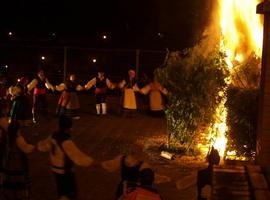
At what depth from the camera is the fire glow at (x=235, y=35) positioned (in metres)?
11.8

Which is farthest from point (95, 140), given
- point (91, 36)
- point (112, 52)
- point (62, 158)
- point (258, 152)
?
point (91, 36)

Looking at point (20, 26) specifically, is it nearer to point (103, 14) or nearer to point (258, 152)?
point (103, 14)

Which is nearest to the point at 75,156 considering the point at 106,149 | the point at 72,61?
the point at 106,149

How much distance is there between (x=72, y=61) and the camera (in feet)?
81.4

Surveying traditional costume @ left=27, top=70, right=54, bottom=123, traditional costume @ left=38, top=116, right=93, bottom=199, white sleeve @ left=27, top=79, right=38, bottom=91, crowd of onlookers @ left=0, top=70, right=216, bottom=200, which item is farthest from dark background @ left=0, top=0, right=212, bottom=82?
traditional costume @ left=38, top=116, right=93, bottom=199

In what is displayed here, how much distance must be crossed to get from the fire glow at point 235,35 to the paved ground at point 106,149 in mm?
917

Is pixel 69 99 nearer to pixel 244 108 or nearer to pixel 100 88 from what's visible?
pixel 100 88

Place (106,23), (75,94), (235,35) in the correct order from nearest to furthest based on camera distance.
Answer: (235,35) → (75,94) → (106,23)

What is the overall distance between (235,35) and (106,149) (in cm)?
426

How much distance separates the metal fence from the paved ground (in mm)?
3555

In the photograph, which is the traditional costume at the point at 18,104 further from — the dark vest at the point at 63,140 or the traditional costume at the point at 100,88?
the dark vest at the point at 63,140

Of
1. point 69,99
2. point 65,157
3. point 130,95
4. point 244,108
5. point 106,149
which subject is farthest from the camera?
point 130,95

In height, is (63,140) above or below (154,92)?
below

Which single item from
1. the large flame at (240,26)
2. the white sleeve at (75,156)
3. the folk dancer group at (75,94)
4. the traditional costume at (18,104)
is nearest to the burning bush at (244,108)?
the large flame at (240,26)
